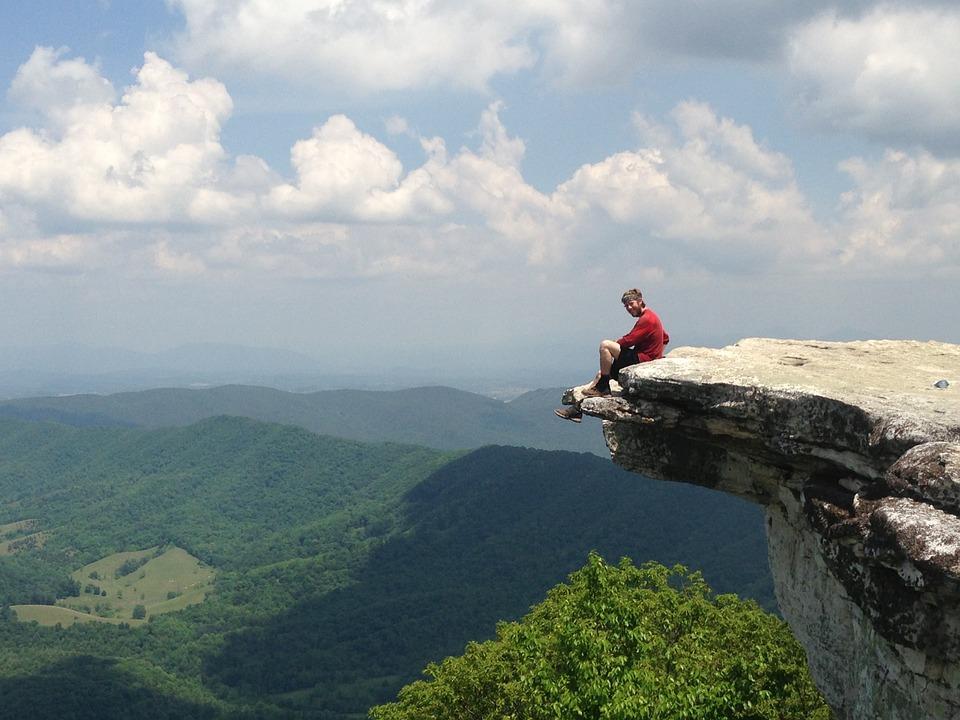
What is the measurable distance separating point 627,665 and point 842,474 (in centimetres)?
1200

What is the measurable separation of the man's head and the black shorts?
0.97 meters

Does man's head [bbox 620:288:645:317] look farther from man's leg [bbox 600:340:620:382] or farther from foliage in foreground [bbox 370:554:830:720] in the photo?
foliage in foreground [bbox 370:554:830:720]

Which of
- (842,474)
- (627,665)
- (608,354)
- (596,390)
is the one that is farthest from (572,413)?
(627,665)

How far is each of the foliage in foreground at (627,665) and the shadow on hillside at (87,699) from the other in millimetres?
129015

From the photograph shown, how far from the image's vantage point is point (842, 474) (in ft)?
46.7

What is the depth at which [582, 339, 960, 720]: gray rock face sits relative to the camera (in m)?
11.4

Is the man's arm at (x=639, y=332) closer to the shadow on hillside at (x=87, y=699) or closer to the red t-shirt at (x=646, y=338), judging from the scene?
the red t-shirt at (x=646, y=338)

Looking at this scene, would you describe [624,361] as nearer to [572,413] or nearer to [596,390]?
[596,390]

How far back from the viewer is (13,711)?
13350 cm

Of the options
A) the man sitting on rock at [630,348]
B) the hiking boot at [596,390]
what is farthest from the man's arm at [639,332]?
the hiking boot at [596,390]

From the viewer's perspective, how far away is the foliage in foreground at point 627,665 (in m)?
21.0

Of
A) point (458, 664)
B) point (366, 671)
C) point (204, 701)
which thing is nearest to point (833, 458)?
point (458, 664)

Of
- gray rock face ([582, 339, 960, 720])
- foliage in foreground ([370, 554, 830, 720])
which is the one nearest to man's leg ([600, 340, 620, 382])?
gray rock face ([582, 339, 960, 720])

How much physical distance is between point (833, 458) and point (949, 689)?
404 centimetres
